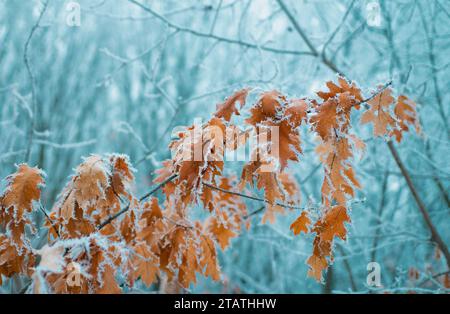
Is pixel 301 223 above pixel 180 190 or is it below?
below

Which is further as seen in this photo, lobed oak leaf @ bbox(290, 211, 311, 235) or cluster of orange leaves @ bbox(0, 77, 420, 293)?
lobed oak leaf @ bbox(290, 211, 311, 235)

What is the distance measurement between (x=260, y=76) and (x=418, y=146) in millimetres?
1427

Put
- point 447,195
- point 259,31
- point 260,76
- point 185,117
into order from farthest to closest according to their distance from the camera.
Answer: point 185,117, point 259,31, point 447,195, point 260,76

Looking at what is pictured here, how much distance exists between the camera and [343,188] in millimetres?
1959

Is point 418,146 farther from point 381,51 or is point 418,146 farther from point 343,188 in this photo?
point 343,188

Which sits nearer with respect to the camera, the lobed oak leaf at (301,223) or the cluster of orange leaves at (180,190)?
the cluster of orange leaves at (180,190)

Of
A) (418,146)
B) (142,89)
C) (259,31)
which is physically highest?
(142,89)

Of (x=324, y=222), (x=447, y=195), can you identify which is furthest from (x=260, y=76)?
(x=447, y=195)

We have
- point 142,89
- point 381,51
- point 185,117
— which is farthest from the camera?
point 142,89
